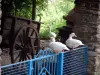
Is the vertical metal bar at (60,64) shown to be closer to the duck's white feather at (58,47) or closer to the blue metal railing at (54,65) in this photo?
the blue metal railing at (54,65)

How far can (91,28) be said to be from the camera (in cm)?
596

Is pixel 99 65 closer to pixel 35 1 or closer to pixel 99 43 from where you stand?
pixel 99 43

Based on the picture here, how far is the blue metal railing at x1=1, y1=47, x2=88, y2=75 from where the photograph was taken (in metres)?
4.76

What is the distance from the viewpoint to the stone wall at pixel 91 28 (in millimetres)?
5902


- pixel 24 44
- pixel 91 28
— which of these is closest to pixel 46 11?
pixel 24 44

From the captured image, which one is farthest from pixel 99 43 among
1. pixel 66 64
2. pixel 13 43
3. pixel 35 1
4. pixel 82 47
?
pixel 35 1

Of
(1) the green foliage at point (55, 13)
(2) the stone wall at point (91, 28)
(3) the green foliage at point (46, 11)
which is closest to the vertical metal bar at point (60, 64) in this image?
(2) the stone wall at point (91, 28)

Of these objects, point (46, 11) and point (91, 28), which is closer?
point (91, 28)

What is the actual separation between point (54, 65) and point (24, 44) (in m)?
3.06

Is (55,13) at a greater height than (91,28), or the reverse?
(91,28)

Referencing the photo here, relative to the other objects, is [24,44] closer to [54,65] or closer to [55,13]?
[54,65]

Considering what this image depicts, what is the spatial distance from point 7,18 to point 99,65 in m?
2.84

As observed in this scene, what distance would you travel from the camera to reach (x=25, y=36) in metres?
8.25

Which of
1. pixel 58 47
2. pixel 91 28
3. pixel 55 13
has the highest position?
pixel 91 28
